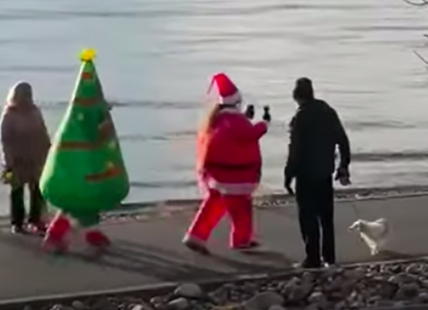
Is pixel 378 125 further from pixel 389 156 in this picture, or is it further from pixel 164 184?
pixel 164 184

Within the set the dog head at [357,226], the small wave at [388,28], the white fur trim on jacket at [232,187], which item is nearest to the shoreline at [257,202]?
the dog head at [357,226]

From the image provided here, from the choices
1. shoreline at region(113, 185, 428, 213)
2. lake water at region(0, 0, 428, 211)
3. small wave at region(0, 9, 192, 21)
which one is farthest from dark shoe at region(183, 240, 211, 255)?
small wave at region(0, 9, 192, 21)

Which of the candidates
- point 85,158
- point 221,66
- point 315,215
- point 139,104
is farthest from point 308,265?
point 221,66

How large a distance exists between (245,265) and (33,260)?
1.76m

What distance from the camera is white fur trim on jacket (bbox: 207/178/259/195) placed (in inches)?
409

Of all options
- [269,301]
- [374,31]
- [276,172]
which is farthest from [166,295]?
[374,31]

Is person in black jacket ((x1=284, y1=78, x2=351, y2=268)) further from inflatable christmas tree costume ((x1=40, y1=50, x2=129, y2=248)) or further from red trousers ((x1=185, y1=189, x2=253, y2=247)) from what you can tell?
inflatable christmas tree costume ((x1=40, y1=50, x2=129, y2=248))

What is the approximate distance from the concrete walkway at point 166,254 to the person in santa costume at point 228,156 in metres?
0.42

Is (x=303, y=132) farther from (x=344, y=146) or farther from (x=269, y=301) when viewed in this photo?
(x=269, y=301)

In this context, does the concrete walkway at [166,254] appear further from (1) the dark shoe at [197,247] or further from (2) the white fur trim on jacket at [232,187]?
(2) the white fur trim on jacket at [232,187]

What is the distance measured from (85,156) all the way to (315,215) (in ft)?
6.53

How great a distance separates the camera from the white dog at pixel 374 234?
10.6 m

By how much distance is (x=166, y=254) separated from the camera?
1073cm

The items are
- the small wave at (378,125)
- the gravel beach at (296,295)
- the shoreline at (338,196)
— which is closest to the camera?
the gravel beach at (296,295)
